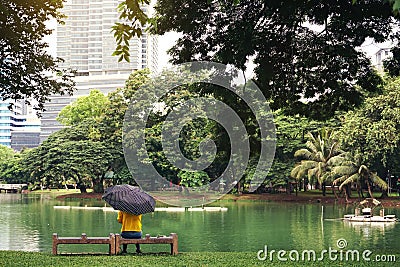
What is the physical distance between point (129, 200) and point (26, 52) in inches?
122

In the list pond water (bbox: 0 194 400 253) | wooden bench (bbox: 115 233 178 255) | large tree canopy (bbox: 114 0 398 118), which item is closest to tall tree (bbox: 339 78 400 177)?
pond water (bbox: 0 194 400 253)

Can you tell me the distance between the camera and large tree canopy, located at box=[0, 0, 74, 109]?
29.2 feet

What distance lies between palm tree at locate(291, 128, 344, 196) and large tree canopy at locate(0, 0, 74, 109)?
20.9 m

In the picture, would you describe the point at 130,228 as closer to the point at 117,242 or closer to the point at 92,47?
the point at 117,242

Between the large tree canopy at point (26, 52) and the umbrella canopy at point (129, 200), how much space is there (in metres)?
2.18

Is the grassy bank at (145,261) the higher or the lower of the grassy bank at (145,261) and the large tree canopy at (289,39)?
the lower

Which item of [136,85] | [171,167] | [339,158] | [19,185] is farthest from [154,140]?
[19,185]

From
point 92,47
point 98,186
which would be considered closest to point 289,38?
point 98,186

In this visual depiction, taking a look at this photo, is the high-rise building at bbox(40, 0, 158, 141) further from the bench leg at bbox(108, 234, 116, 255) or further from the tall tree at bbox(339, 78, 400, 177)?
the bench leg at bbox(108, 234, 116, 255)

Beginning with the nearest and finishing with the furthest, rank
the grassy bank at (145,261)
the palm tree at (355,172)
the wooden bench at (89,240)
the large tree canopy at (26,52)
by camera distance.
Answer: the grassy bank at (145,261)
the wooden bench at (89,240)
the large tree canopy at (26,52)
the palm tree at (355,172)

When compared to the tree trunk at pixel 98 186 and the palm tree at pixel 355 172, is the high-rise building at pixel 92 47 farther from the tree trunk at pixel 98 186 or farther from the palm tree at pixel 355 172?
the palm tree at pixel 355 172

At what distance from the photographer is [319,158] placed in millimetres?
30031

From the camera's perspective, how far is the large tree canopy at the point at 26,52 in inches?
350

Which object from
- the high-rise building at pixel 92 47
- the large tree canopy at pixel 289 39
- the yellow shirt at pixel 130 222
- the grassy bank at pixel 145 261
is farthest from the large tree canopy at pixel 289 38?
the high-rise building at pixel 92 47
